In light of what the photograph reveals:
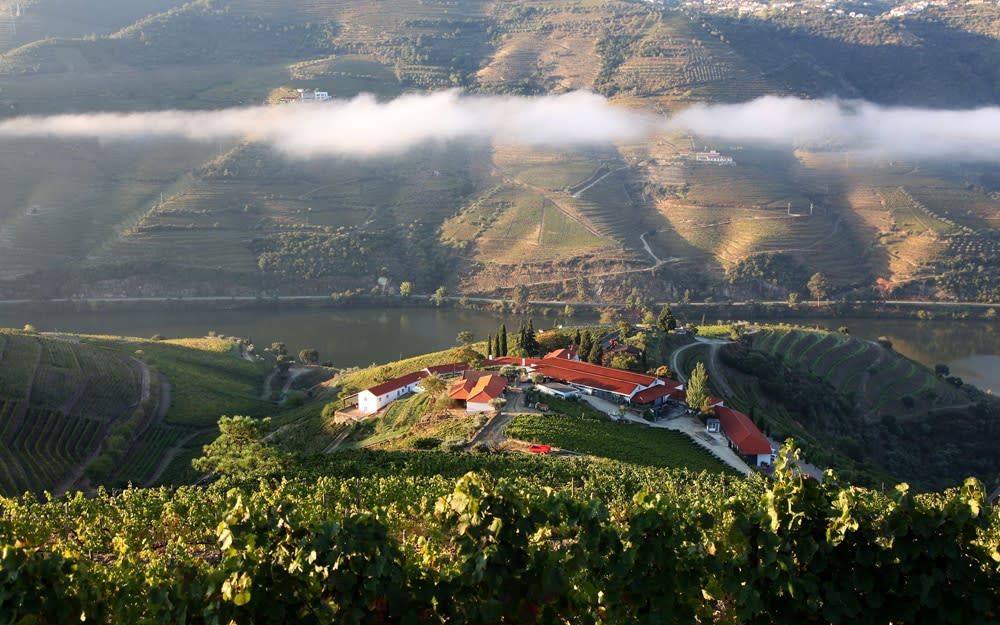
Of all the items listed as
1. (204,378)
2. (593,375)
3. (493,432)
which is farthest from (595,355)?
(204,378)

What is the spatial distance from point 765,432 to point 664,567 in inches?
1466

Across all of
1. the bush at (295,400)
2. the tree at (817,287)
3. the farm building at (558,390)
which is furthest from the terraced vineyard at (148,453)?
the tree at (817,287)

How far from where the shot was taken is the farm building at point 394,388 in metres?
45.5

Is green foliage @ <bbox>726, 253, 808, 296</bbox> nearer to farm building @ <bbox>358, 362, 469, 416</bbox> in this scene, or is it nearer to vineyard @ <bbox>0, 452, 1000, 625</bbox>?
farm building @ <bbox>358, 362, 469, 416</bbox>

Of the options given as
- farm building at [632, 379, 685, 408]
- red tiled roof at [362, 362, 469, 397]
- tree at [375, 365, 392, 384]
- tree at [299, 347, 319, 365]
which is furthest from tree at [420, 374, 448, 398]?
tree at [299, 347, 319, 365]

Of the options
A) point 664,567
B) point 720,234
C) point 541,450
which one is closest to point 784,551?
point 664,567

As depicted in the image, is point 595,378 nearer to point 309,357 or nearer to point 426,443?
point 426,443

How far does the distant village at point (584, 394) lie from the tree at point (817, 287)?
68.2 meters

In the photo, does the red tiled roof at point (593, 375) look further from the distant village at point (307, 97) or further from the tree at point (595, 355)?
the distant village at point (307, 97)

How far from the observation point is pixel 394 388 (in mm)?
47125

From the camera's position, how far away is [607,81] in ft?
650

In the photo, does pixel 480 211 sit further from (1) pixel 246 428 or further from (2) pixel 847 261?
(1) pixel 246 428

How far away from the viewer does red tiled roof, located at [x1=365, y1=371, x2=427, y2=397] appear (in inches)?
1809

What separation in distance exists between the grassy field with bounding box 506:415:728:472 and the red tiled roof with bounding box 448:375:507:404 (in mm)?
3458
